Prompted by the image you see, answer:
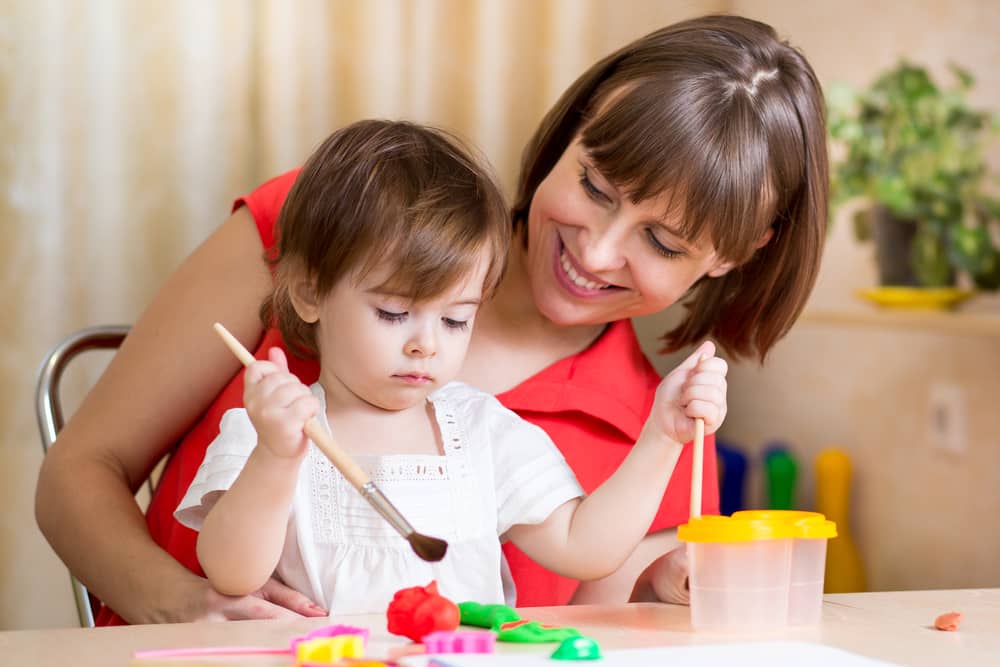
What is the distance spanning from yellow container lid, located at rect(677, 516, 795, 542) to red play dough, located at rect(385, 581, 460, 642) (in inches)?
6.7

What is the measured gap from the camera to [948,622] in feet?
2.88

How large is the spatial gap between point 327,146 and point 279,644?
47 cm

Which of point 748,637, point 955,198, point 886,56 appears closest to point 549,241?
point 748,637

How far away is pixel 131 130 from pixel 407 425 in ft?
3.80

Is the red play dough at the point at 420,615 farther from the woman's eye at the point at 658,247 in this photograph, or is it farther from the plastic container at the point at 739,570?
the woman's eye at the point at 658,247

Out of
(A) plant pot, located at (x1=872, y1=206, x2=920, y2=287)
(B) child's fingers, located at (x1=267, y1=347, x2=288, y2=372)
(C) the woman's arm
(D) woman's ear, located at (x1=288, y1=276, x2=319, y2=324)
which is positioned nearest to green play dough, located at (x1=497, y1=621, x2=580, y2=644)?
(B) child's fingers, located at (x1=267, y1=347, x2=288, y2=372)

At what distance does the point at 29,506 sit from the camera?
201 cm

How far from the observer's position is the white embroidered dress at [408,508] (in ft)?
3.17

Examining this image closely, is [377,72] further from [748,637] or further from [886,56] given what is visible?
[748,637]

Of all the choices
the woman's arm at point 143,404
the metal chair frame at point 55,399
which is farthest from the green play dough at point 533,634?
the metal chair frame at point 55,399

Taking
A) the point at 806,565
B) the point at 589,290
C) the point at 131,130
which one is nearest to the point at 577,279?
the point at 589,290

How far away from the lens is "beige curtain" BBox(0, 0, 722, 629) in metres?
1.95

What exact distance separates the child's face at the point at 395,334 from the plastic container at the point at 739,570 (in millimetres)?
257

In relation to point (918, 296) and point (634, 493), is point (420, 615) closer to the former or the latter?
point (634, 493)
